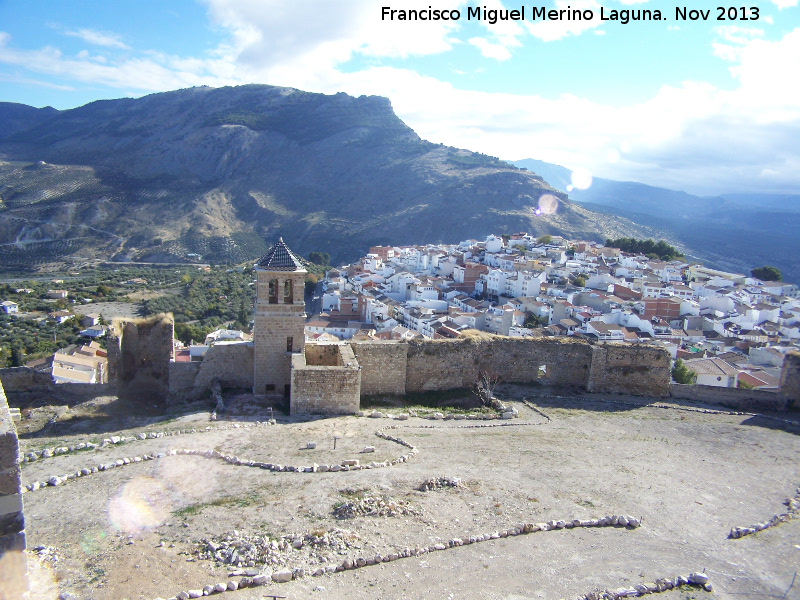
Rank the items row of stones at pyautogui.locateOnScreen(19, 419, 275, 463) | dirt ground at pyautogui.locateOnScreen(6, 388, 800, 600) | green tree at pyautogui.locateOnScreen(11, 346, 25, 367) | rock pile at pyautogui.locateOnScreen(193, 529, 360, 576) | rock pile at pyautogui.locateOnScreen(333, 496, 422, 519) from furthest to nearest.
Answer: green tree at pyautogui.locateOnScreen(11, 346, 25, 367), row of stones at pyautogui.locateOnScreen(19, 419, 275, 463), rock pile at pyautogui.locateOnScreen(333, 496, 422, 519), rock pile at pyautogui.locateOnScreen(193, 529, 360, 576), dirt ground at pyautogui.locateOnScreen(6, 388, 800, 600)

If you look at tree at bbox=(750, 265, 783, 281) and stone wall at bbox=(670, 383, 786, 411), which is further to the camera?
tree at bbox=(750, 265, 783, 281)

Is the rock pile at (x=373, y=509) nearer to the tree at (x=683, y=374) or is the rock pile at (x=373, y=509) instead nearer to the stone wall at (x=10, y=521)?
the stone wall at (x=10, y=521)

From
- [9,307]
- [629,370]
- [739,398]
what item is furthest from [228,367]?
[9,307]

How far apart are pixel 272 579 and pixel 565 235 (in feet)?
295

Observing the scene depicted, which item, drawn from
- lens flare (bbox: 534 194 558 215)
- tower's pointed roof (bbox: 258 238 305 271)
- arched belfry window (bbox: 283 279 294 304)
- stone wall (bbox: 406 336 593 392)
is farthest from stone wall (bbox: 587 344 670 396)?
lens flare (bbox: 534 194 558 215)

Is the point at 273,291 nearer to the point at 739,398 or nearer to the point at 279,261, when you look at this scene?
the point at 279,261

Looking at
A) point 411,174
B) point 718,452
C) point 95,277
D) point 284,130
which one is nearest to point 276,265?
point 718,452

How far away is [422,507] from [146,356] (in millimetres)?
10056

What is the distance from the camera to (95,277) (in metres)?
62.4

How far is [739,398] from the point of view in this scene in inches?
568

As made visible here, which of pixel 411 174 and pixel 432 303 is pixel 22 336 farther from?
pixel 411 174

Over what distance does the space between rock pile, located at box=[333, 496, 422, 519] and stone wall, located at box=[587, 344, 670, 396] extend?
29.0ft

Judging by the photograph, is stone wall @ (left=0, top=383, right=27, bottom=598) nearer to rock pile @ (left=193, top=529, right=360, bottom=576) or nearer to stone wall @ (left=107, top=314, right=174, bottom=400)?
rock pile @ (left=193, top=529, right=360, bottom=576)

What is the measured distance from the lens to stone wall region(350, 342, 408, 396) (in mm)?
13523
